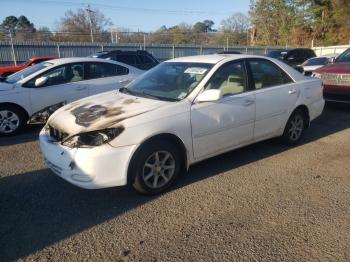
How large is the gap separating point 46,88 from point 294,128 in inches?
185

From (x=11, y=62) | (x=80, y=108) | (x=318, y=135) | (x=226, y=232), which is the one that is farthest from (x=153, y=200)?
(x=11, y=62)

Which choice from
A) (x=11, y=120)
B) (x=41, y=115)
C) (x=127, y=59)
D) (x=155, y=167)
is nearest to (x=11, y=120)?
(x=11, y=120)

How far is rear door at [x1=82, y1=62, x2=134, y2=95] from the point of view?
703cm

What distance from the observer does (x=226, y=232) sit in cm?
307

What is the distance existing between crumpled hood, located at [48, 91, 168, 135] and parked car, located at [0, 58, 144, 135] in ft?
8.08

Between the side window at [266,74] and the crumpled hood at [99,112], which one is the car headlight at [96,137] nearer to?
the crumpled hood at [99,112]

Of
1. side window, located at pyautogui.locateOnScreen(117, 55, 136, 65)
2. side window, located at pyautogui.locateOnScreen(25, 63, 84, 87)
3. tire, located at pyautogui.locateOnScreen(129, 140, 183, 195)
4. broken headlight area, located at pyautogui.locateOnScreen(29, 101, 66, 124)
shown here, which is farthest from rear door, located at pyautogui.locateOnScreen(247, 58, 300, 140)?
side window, located at pyautogui.locateOnScreen(117, 55, 136, 65)

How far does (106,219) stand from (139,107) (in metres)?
1.29

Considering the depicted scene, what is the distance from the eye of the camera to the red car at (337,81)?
7.76m

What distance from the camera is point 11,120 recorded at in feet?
20.6

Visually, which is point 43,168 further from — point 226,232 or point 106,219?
point 226,232

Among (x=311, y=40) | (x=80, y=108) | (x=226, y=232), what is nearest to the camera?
(x=226, y=232)

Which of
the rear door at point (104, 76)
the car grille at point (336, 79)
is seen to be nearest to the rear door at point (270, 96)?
the car grille at point (336, 79)

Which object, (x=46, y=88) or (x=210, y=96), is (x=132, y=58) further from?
(x=210, y=96)
